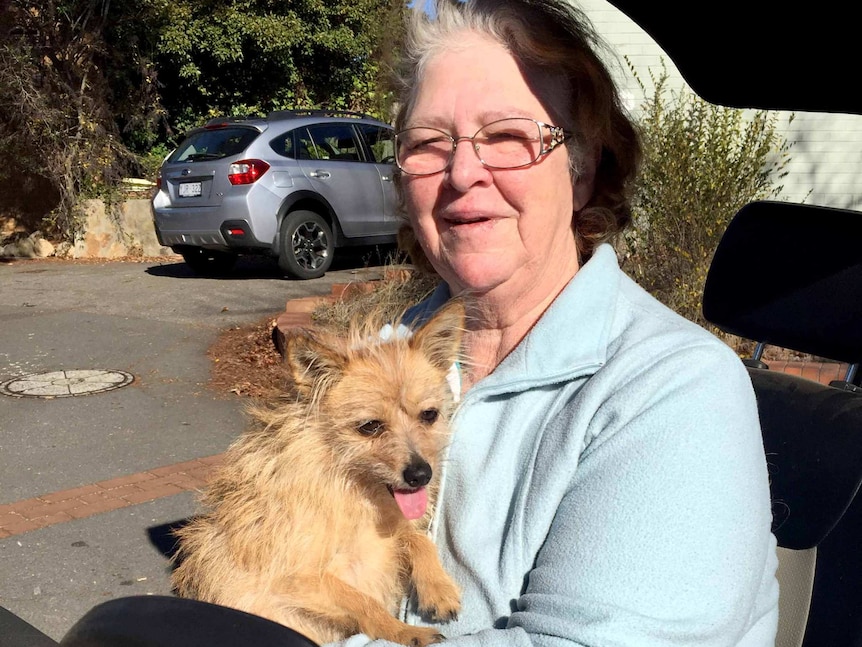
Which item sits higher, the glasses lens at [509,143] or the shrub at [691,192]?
the glasses lens at [509,143]

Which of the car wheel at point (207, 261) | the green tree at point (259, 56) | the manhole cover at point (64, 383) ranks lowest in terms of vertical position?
the car wheel at point (207, 261)

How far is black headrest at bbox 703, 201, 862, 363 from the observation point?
2.34 m

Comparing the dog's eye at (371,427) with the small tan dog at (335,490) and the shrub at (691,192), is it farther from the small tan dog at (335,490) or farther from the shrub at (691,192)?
the shrub at (691,192)

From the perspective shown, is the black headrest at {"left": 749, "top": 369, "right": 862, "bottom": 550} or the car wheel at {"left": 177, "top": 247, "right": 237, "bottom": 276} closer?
the black headrest at {"left": 749, "top": 369, "right": 862, "bottom": 550}

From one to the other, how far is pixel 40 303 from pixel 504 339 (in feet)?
35.5

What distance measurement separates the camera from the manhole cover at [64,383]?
24.6 ft

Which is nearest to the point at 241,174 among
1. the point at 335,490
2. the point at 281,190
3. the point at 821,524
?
the point at 281,190

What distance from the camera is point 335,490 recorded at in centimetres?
268

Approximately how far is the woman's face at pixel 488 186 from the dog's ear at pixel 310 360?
0.57 metres

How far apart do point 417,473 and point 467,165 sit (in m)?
0.96

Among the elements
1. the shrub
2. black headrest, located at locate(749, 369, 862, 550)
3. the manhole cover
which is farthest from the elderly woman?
the manhole cover

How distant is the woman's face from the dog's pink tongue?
29.6 inches

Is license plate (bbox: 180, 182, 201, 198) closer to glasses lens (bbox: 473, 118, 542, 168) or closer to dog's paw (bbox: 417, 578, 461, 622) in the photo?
glasses lens (bbox: 473, 118, 542, 168)

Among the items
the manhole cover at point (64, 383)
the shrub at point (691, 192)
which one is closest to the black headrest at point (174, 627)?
the shrub at point (691, 192)
